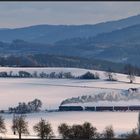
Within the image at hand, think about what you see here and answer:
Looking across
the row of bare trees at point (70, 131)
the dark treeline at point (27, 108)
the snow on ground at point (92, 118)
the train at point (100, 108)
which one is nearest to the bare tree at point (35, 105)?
the dark treeline at point (27, 108)

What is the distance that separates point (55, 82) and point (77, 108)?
772 inches

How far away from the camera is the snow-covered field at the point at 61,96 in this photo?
114 ft

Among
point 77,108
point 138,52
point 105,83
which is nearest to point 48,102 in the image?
point 77,108

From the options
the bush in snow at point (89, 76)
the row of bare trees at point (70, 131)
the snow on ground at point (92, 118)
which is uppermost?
the bush in snow at point (89, 76)

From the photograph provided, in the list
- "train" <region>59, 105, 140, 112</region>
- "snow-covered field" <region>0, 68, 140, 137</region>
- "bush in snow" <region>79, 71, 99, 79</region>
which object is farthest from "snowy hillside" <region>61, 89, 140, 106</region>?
"bush in snow" <region>79, 71, 99, 79</region>

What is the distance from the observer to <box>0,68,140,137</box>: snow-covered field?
3476cm

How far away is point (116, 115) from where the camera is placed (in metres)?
38.0

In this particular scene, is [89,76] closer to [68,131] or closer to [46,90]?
[46,90]

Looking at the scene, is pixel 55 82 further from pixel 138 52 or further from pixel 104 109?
pixel 138 52

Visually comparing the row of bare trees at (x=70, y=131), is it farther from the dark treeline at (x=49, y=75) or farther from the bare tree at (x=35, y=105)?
the dark treeline at (x=49, y=75)

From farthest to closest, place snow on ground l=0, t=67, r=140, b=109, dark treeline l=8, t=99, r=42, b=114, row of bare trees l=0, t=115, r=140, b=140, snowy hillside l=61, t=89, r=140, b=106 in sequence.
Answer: snow on ground l=0, t=67, r=140, b=109, snowy hillside l=61, t=89, r=140, b=106, dark treeline l=8, t=99, r=42, b=114, row of bare trees l=0, t=115, r=140, b=140

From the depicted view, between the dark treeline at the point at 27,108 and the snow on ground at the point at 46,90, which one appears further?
the snow on ground at the point at 46,90

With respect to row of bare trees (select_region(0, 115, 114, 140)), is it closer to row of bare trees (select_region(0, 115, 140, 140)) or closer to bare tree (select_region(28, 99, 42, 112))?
row of bare trees (select_region(0, 115, 140, 140))

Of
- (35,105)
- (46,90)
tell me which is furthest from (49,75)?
(35,105)
